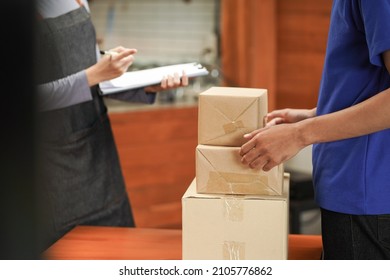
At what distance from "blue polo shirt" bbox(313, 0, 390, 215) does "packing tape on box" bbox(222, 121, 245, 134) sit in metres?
0.22

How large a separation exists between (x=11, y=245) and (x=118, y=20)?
Result: 4.93 m

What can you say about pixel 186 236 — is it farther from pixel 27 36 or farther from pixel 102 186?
pixel 27 36

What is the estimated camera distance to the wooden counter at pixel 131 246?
1.64m

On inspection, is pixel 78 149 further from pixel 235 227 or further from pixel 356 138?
pixel 356 138

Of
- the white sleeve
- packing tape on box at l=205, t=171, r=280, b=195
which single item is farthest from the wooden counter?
the white sleeve

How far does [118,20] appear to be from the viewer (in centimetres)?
496

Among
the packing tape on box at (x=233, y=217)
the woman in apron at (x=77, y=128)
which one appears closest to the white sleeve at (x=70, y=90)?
the woman in apron at (x=77, y=128)

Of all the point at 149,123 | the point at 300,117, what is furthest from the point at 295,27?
the point at 300,117

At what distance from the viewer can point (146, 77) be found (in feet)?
6.77

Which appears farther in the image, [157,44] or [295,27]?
[157,44]

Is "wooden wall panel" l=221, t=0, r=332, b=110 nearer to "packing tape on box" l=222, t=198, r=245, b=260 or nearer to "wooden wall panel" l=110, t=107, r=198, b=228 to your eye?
"wooden wall panel" l=110, t=107, r=198, b=228

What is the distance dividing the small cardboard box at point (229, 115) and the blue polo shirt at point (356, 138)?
0.58 ft
